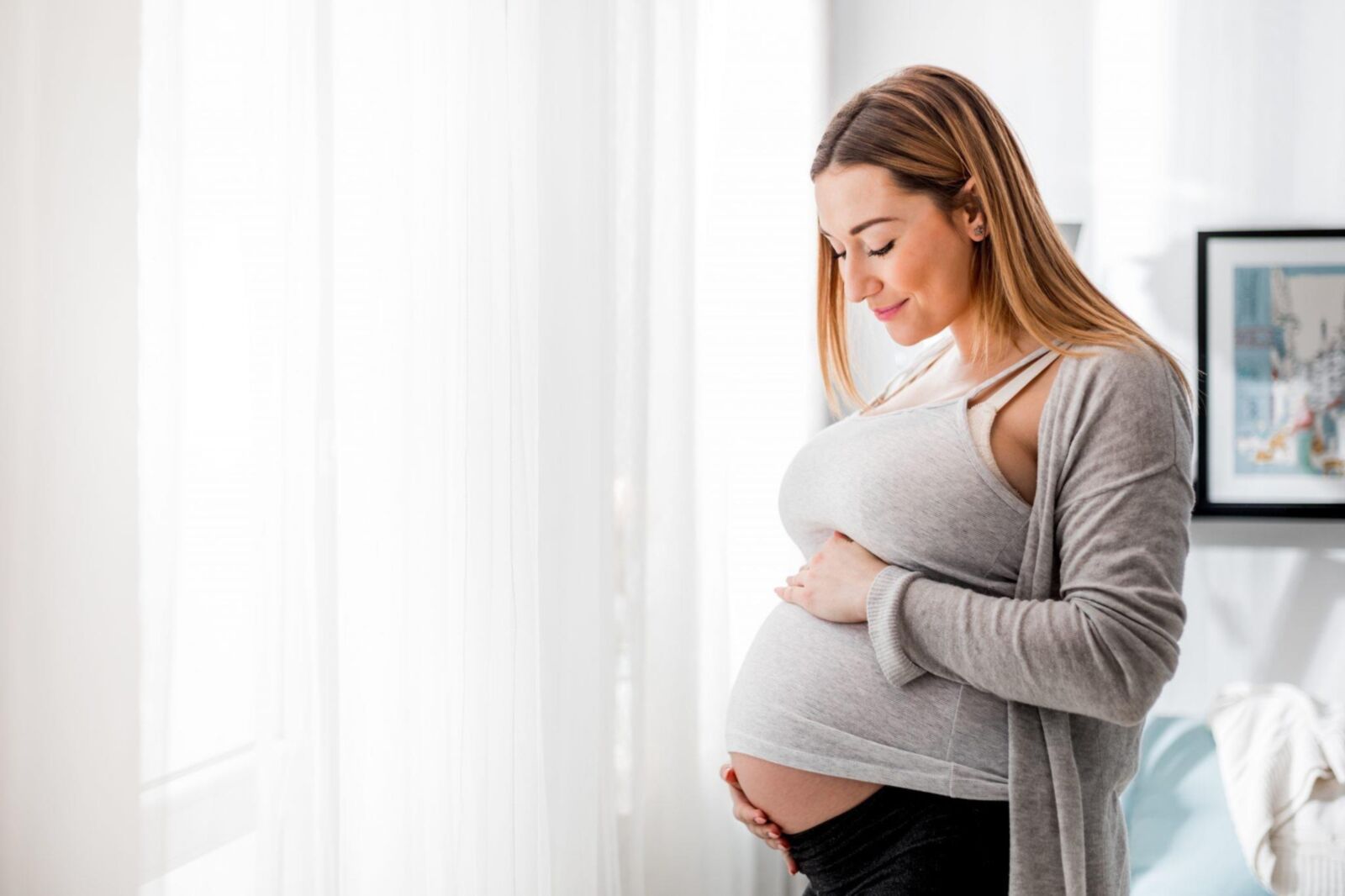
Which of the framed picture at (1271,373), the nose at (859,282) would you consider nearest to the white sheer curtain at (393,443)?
the nose at (859,282)

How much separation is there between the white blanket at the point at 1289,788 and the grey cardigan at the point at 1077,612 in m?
1.10

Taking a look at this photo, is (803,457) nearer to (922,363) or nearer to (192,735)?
(922,363)

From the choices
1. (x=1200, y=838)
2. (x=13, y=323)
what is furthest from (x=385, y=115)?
(x=1200, y=838)

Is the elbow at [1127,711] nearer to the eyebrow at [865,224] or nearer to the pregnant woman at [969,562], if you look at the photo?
the pregnant woman at [969,562]

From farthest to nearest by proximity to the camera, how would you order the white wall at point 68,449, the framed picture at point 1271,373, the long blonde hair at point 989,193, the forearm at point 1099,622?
the framed picture at point 1271,373
the long blonde hair at point 989,193
the forearm at point 1099,622
the white wall at point 68,449

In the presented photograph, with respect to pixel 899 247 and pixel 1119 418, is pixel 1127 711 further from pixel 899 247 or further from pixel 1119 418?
pixel 899 247

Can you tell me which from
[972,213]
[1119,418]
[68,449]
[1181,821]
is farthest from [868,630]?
[1181,821]

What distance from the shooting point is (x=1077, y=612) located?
30.5 inches

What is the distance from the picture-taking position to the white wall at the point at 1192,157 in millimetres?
2227

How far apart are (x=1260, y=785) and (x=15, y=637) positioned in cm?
189

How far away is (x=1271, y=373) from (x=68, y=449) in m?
2.34

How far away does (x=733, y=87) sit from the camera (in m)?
1.73

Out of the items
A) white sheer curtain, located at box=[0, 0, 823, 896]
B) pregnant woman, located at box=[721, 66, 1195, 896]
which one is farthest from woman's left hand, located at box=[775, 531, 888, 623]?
white sheer curtain, located at box=[0, 0, 823, 896]

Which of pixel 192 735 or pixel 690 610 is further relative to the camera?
pixel 690 610
